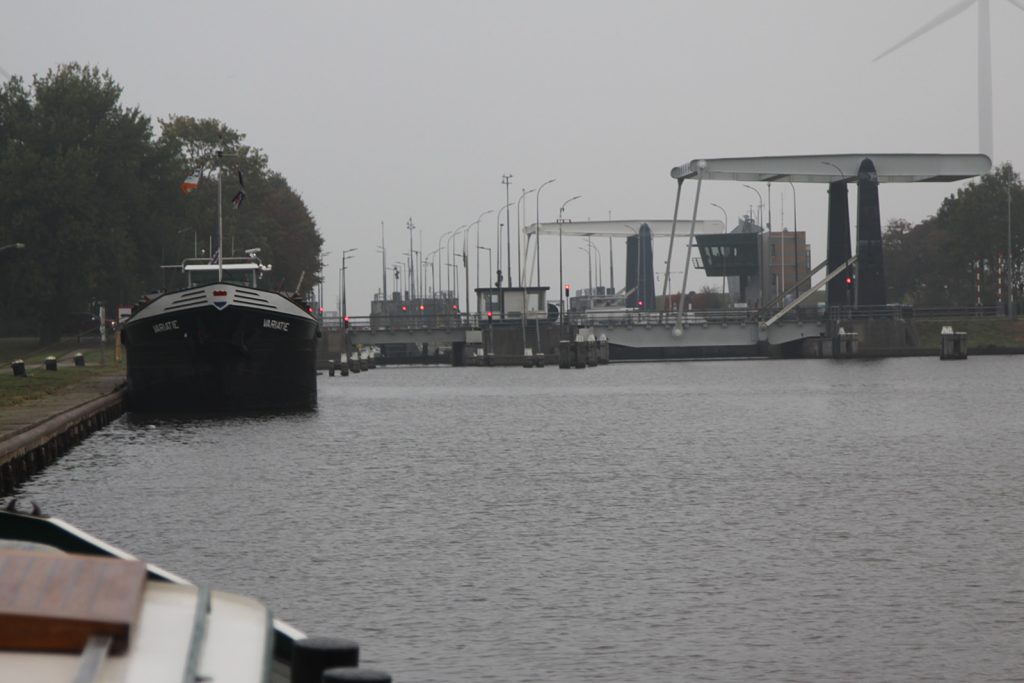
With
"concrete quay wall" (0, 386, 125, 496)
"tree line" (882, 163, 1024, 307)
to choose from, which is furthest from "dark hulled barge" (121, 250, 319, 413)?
"tree line" (882, 163, 1024, 307)

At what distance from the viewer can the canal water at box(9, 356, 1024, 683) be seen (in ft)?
40.6

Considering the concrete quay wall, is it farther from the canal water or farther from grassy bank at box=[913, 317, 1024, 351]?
grassy bank at box=[913, 317, 1024, 351]

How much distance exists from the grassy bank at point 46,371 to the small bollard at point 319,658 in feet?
98.5

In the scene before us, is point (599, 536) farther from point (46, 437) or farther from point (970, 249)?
point (970, 249)

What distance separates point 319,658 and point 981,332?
368 feet

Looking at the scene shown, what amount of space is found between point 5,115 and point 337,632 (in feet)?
264

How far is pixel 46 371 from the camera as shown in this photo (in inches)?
2125

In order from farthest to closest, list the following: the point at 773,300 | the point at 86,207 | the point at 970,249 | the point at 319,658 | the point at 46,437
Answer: the point at 970,249 → the point at 773,300 → the point at 86,207 → the point at 46,437 → the point at 319,658

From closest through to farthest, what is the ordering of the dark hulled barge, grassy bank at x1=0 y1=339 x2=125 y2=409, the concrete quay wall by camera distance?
the concrete quay wall, grassy bank at x1=0 y1=339 x2=125 y2=409, the dark hulled barge

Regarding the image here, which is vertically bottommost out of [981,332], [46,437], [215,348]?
[46,437]

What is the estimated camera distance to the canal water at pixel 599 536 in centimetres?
1238

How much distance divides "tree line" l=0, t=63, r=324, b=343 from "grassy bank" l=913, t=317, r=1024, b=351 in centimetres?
4863

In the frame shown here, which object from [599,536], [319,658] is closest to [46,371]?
[599,536]

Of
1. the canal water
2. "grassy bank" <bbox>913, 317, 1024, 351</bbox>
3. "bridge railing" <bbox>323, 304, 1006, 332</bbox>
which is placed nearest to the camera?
the canal water
